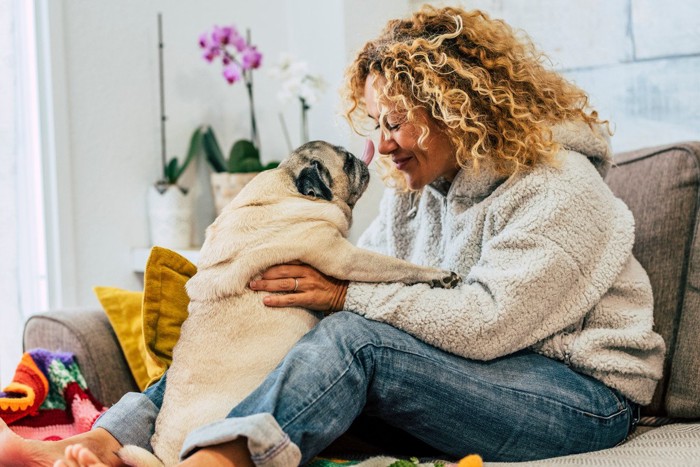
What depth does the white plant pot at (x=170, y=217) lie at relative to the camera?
2709mm

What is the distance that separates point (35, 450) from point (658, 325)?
4.32ft

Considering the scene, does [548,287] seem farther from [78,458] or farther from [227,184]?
[227,184]

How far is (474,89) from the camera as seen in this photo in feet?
5.20

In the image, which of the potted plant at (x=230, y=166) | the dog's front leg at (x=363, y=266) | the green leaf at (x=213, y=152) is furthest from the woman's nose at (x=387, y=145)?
the green leaf at (x=213, y=152)

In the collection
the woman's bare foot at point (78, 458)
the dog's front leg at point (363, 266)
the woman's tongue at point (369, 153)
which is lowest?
the woman's bare foot at point (78, 458)

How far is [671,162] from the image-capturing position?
176 cm

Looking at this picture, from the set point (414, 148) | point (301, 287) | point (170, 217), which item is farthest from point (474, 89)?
point (170, 217)

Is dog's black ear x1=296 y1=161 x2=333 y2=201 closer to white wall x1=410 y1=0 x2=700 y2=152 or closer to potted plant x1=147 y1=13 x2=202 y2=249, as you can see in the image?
white wall x1=410 y1=0 x2=700 y2=152

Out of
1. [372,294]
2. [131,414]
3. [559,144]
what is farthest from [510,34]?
[131,414]

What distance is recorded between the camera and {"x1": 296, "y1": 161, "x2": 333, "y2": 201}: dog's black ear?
1655 millimetres

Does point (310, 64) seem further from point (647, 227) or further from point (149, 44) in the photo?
point (647, 227)

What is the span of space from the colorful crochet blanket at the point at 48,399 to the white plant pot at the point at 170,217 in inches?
36.8

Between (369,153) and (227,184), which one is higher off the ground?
(369,153)

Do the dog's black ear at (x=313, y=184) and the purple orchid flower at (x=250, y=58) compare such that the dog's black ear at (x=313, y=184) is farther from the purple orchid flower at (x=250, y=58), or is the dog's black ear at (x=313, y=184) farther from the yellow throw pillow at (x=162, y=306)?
the purple orchid flower at (x=250, y=58)
